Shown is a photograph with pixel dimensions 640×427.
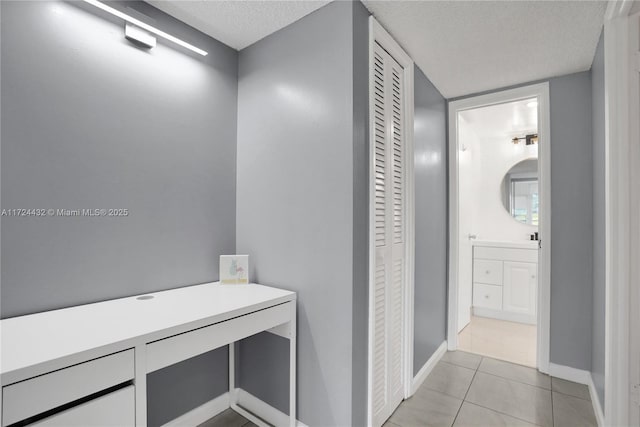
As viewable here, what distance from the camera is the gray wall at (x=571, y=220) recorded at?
235 centimetres

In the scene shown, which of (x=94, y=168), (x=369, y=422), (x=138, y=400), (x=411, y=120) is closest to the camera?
(x=138, y=400)

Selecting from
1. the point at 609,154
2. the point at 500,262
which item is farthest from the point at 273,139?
the point at 500,262

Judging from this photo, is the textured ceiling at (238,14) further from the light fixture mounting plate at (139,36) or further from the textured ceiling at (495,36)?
the textured ceiling at (495,36)

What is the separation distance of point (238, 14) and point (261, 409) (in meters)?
2.30

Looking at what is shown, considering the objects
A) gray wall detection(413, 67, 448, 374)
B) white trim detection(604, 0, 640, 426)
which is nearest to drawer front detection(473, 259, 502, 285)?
gray wall detection(413, 67, 448, 374)

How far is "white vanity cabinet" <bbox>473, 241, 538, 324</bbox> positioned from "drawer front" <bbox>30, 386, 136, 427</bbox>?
3.83m

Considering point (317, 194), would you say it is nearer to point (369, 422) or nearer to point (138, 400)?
point (138, 400)

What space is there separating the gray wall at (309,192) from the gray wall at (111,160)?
0.80ft

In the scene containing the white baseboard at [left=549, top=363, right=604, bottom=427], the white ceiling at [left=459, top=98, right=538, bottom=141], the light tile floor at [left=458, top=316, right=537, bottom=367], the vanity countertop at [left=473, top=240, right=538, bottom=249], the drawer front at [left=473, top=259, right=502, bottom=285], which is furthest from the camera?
the drawer front at [left=473, top=259, right=502, bottom=285]

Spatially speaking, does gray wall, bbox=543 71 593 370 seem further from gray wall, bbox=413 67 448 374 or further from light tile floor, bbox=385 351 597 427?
gray wall, bbox=413 67 448 374

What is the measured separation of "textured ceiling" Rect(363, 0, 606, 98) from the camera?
166 cm

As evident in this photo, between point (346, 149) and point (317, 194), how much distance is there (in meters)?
0.29

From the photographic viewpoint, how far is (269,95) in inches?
76.3

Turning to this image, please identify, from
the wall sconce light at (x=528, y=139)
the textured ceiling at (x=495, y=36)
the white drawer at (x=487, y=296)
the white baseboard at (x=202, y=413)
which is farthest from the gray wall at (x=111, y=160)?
the wall sconce light at (x=528, y=139)
